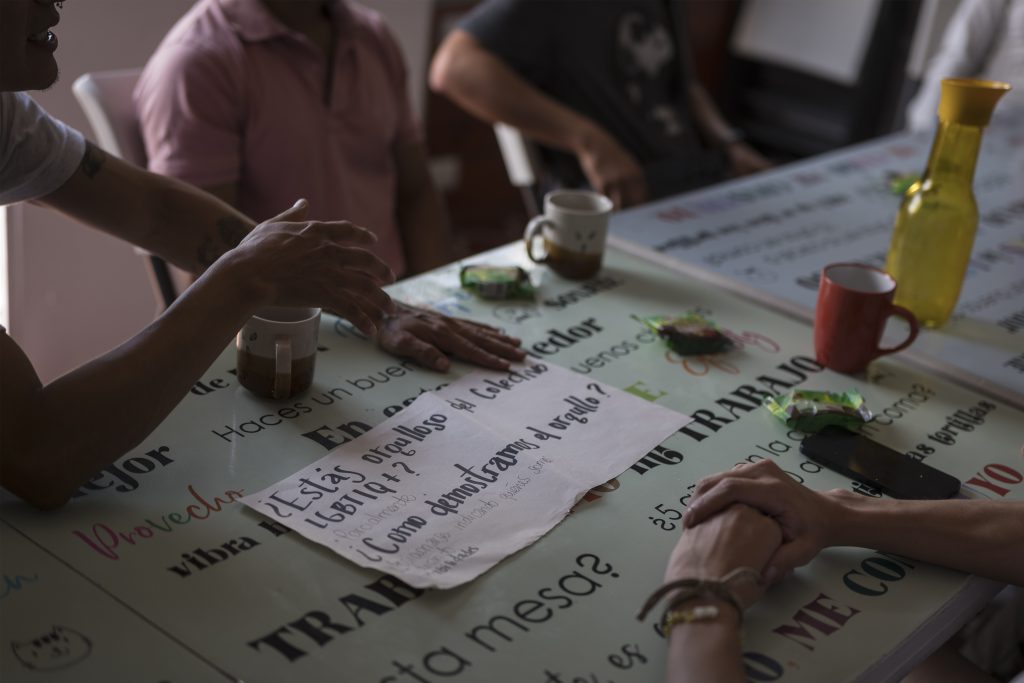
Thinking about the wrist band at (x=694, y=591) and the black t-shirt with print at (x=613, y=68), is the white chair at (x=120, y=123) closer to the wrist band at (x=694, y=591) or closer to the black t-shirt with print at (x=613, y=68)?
the black t-shirt with print at (x=613, y=68)

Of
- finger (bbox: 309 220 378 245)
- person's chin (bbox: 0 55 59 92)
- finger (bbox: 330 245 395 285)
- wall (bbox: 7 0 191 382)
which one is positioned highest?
person's chin (bbox: 0 55 59 92)

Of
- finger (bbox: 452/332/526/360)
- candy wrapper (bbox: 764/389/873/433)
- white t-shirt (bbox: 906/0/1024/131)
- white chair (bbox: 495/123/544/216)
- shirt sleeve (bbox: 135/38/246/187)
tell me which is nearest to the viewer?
candy wrapper (bbox: 764/389/873/433)

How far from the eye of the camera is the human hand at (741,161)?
8.13 feet

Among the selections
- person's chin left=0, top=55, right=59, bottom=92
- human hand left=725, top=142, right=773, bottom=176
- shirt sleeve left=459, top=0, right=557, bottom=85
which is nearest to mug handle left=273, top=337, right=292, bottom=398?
person's chin left=0, top=55, right=59, bottom=92

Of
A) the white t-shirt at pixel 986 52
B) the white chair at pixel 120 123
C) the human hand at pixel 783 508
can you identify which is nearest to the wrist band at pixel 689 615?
the human hand at pixel 783 508

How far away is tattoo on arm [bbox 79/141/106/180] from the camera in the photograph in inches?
49.2

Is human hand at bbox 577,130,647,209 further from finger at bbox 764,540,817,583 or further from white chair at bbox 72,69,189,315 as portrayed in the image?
finger at bbox 764,540,817,583

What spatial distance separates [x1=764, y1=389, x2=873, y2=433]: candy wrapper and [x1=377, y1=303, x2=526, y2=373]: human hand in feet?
1.03

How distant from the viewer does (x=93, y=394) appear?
2.96 ft

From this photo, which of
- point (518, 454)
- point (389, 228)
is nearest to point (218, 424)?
point (518, 454)

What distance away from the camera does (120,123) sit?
5.38 ft

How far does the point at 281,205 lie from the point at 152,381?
0.89 metres

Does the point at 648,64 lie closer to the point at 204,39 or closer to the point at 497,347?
the point at 204,39

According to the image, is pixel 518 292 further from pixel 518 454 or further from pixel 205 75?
pixel 205 75
